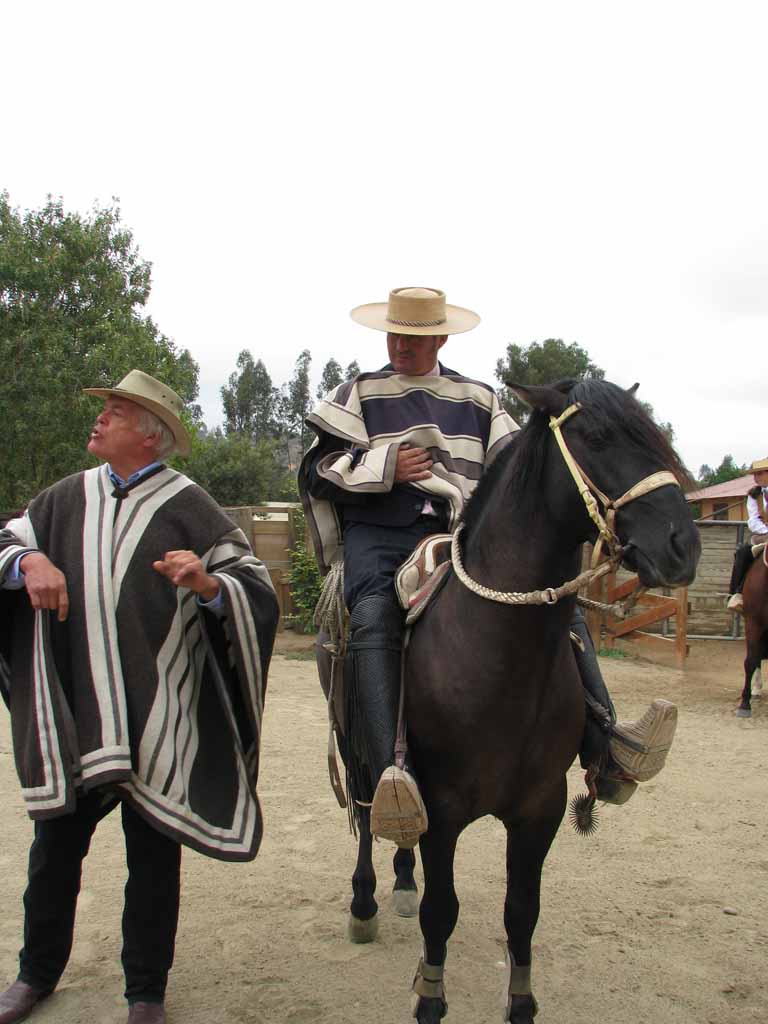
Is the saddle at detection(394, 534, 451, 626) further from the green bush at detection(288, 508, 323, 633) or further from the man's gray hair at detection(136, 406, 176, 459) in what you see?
the green bush at detection(288, 508, 323, 633)

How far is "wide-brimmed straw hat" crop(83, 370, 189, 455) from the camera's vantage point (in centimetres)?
292

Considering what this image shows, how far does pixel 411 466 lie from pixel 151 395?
1001mm

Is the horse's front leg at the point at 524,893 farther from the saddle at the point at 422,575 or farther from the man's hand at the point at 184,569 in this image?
the man's hand at the point at 184,569

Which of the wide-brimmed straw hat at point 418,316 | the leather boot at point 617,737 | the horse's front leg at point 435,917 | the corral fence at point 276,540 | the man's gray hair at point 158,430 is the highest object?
the wide-brimmed straw hat at point 418,316

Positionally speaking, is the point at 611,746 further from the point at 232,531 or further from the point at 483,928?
the point at 232,531

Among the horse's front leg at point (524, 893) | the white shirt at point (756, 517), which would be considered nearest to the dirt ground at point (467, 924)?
the horse's front leg at point (524, 893)

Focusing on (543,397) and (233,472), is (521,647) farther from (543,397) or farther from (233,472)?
(233,472)

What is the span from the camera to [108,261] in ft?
59.4

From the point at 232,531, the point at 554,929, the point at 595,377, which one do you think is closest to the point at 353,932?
the point at 554,929

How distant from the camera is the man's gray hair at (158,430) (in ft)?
9.80

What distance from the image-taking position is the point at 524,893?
2.96 m

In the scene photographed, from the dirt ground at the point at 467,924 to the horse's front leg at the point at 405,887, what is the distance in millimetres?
65

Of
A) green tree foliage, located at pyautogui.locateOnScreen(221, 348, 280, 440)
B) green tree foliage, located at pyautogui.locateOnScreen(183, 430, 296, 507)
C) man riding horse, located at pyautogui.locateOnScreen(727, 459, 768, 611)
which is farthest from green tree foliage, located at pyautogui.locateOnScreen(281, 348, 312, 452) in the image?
man riding horse, located at pyautogui.locateOnScreen(727, 459, 768, 611)

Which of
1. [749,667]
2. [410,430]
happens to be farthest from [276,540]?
[410,430]
